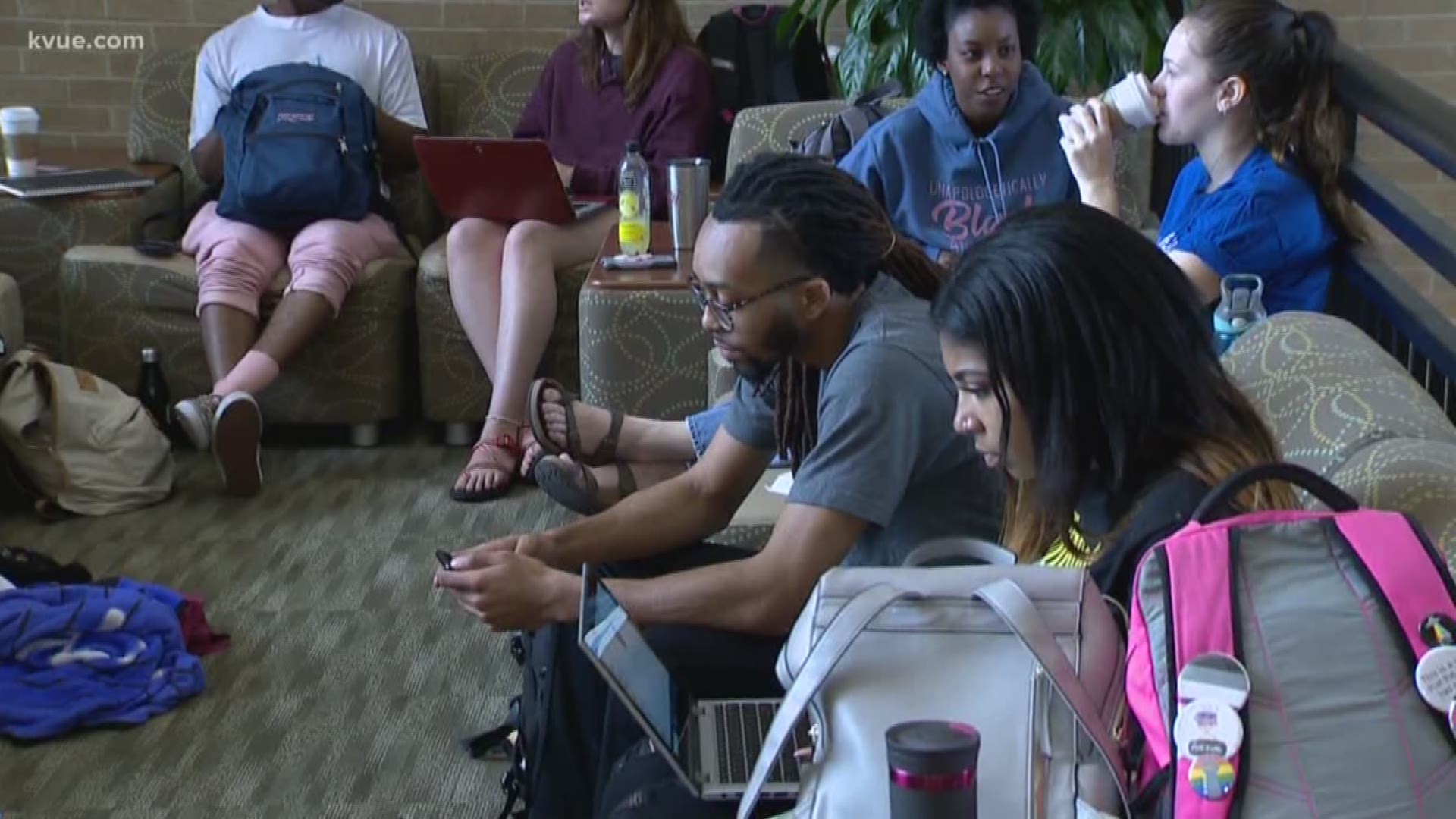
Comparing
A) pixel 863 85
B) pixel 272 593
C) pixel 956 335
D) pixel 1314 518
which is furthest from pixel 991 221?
pixel 1314 518

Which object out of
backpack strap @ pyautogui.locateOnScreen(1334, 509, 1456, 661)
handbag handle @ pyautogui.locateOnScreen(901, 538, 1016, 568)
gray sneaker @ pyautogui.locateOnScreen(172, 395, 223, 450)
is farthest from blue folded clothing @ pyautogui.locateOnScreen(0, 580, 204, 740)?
backpack strap @ pyautogui.locateOnScreen(1334, 509, 1456, 661)

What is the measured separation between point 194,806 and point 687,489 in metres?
0.90

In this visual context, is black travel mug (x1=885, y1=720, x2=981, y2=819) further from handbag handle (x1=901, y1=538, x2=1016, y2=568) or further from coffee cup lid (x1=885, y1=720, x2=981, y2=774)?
handbag handle (x1=901, y1=538, x2=1016, y2=568)

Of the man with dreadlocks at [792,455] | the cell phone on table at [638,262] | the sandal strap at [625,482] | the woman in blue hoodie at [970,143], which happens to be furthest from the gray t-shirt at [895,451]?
the cell phone on table at [638,262]

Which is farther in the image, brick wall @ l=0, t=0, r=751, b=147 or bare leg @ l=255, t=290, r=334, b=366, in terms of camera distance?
brick wall @ l=0, t=0, r=751, b=147

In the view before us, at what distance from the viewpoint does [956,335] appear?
1.63 metres

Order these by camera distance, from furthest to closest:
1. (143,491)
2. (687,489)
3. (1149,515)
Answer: (143,491)
(687,489)
(1149,515)

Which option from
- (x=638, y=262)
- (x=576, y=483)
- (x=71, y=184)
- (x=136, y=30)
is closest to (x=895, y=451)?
(x=576, y=483)

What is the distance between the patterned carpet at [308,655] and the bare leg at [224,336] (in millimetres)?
266

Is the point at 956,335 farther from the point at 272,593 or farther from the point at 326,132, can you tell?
the point at 326,132

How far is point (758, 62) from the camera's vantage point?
464 cm

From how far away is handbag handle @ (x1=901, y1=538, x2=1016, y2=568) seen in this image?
1.66 metres

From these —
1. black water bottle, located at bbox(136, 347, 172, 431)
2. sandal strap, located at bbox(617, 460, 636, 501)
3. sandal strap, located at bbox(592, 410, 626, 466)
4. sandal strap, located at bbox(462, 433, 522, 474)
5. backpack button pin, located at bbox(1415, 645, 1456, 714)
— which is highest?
backpack button pin, located at bbox(1415, 645, 1456, 714)

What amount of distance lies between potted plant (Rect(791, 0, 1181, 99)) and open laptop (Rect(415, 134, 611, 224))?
2.41 feet
